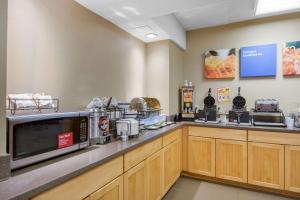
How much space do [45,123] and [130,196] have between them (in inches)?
36.1

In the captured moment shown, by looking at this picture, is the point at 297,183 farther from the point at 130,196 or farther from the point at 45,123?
the point at 45,123

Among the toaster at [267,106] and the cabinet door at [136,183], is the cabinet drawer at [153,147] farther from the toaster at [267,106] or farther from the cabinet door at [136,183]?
the toaster at [267,106]

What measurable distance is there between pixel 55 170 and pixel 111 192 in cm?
48

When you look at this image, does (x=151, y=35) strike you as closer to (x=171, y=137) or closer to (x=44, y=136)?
(x=171, y=137)

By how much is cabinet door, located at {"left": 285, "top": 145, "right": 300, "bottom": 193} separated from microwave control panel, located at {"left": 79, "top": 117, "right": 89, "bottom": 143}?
A: 7.89 ft

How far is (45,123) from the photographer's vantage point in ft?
3.74

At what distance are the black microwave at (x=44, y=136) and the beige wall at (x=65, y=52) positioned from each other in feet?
1.53

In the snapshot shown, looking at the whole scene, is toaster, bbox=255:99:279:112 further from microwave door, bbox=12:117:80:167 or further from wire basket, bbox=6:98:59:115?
→ wire basket, bbox=6:98:59:115

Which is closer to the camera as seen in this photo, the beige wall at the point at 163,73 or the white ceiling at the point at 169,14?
the white ceiling at the point at 169,14

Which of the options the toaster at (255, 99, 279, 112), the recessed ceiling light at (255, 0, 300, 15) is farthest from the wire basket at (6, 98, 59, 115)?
the recessed ceiling light at (255, 0, 300, 15)

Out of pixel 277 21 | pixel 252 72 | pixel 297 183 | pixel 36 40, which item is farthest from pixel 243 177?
pixel 36 40

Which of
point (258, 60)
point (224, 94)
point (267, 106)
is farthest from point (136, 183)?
point (258, 60)

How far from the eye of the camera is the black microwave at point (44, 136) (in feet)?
3.22

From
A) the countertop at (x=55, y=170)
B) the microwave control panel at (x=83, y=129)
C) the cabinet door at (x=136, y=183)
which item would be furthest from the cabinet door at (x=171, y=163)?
the microwave control panel at (x=83, y=129)
